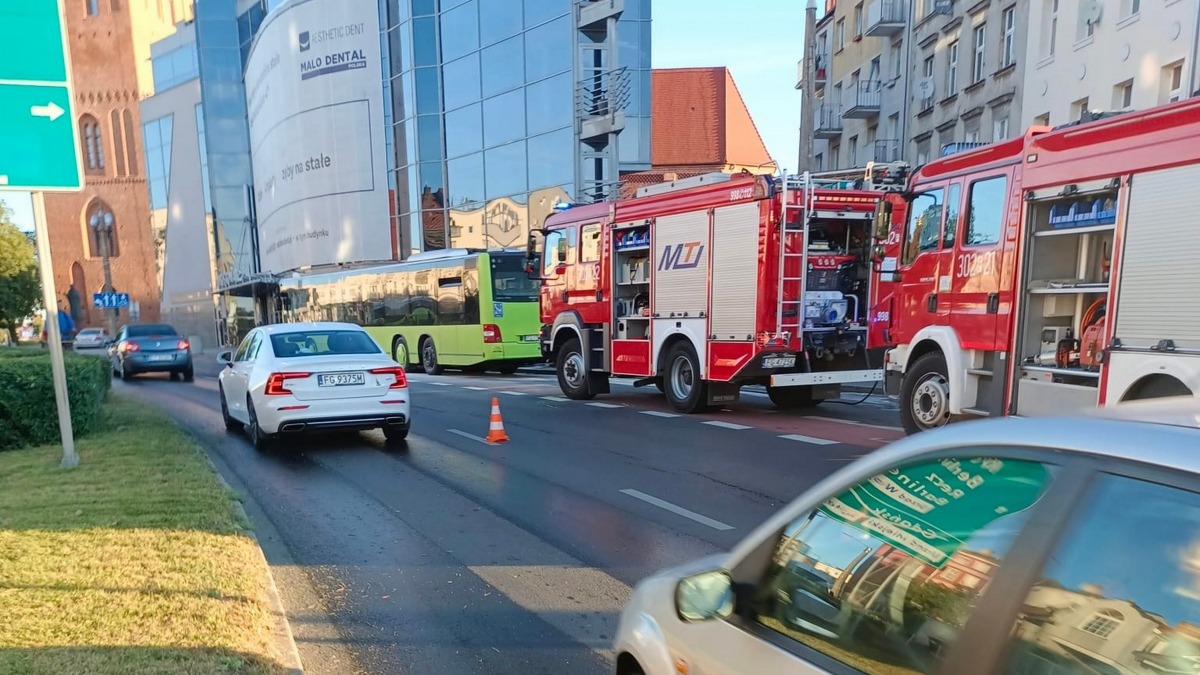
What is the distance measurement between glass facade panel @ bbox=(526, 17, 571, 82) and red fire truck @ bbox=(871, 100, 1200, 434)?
21.5 meters

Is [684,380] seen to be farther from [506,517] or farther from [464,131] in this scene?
[464,131]

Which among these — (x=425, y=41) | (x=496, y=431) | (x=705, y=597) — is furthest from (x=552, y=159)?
(x=705, y=597)

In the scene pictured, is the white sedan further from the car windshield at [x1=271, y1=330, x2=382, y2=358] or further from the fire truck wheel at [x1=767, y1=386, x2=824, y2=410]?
the fire truck wheel at [x1=767, y1=386, x2=824, y2=410]

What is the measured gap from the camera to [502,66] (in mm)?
30250

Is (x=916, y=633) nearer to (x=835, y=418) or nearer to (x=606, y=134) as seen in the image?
(x=835, y=418)

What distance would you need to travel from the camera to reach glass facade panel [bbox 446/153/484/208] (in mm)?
31656

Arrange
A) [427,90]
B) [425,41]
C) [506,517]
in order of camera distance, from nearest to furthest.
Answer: [506,517] < [425,41] < [427,90]

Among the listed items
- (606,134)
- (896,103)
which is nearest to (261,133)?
(606,134)

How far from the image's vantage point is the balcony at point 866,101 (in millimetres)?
29500

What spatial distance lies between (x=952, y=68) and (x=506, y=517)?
24.2 meters

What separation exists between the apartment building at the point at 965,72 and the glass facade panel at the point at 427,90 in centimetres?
1947

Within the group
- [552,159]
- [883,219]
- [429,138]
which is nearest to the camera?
[883,219]

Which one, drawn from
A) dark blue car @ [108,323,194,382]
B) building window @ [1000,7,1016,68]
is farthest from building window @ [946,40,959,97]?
dark blue car @ [108,323,194,382]

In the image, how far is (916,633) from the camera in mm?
1608
